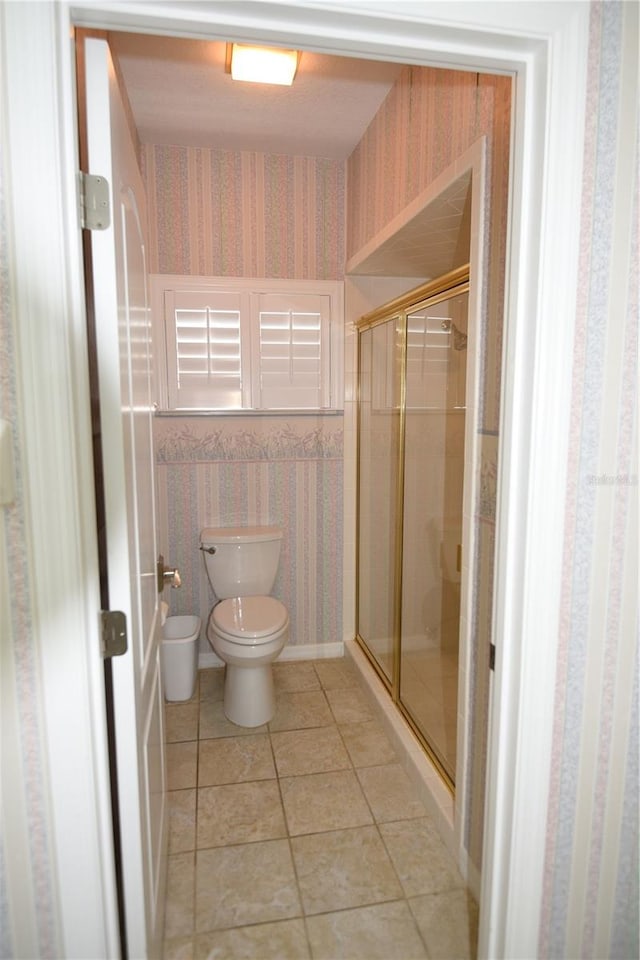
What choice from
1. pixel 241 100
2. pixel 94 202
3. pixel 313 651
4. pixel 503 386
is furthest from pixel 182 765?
pixel 241 100

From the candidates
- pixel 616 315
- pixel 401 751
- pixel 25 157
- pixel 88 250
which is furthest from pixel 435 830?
pixel 25 157

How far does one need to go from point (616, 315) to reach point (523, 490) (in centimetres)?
34

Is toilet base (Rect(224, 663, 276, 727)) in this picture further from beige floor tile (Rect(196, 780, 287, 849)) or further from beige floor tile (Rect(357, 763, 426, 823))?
beige floor tile (Rect(357, 763, 426, 823))

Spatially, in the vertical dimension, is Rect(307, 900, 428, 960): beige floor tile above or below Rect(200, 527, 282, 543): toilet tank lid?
below

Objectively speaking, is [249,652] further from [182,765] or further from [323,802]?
[323,802]

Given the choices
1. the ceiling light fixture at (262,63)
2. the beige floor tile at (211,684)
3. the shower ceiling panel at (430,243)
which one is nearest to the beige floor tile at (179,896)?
the beige floor tile at (211,684)

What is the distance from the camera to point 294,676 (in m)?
3.05

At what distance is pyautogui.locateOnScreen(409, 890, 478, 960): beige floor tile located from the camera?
5.07 feet

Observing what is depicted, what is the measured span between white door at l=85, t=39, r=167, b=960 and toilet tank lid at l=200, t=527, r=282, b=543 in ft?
4.90

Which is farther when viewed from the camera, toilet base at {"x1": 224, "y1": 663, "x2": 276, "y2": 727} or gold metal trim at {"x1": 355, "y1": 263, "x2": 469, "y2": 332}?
toilet base at {"x1": 224, "y1": 663, "x2": 276, "y2": 727}

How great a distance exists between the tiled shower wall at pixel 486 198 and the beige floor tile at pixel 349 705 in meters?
0.95

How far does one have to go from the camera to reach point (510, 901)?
1.11 m

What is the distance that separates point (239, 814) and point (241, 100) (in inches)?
107

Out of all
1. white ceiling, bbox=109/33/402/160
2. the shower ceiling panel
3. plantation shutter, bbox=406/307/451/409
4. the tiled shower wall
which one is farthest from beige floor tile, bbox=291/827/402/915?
white ceiling, bbox=109/33/402/160
